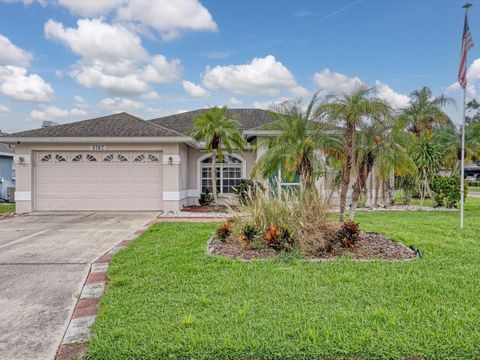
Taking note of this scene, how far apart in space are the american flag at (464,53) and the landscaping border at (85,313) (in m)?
9.81

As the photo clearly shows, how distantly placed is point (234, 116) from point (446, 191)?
432 inches

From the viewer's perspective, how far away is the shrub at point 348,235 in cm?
679

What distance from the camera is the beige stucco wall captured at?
14469mm

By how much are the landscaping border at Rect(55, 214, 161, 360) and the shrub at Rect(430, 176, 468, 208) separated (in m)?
15.0

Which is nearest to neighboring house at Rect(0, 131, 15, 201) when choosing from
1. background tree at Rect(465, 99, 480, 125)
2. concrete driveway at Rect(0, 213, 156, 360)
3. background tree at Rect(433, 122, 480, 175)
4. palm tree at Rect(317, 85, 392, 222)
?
concrete driveway at Rect(0, 213, 156, 360)

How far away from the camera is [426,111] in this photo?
80.9 feet

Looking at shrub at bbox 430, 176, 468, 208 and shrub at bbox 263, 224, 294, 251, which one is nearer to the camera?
shrub at bbox 263, 224, 294, 251

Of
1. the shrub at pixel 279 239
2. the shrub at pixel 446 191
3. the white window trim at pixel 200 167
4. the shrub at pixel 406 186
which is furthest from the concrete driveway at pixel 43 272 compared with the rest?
the shrub at pixel 406 186

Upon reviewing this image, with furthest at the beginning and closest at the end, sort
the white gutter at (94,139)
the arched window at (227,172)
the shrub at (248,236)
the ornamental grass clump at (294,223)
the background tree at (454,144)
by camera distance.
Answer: the background tree at (454,144) < the arched window at (227,172) < the white gutter at (94,139) < the shrub at (248,236) < the ornamental grass clump at (294,223)

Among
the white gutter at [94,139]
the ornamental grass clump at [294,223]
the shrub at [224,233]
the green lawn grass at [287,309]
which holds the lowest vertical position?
the green lawn grass at [287,309]

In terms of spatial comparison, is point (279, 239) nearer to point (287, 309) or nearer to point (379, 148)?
point (287, 309)

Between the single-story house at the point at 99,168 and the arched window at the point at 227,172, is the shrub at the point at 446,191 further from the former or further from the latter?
the arched window at the point at 227,172

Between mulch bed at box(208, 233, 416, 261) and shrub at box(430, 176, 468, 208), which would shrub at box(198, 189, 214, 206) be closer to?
mulch bed at box(208, 233, 416, 261)

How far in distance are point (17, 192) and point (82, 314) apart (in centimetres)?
1256
